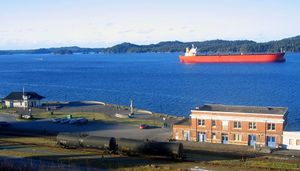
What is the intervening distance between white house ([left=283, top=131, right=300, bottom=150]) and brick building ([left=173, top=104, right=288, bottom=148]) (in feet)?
2.06

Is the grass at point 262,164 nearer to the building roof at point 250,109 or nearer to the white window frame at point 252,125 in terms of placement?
the white window frame at point 252,125

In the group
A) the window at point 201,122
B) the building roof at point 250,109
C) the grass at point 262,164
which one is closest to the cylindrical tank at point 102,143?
the grass at point 262,164

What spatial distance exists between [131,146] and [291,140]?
20.8m

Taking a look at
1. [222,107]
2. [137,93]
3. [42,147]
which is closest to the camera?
[42,147]

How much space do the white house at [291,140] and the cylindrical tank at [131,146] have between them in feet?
63.0

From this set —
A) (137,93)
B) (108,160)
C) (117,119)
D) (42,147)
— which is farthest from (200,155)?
(137,93)

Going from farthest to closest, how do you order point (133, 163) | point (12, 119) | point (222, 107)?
point (12, 119) → point (222, 107) → point (133, 163)

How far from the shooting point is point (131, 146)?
152 feet

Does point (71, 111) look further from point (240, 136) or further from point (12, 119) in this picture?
point (240, 136)

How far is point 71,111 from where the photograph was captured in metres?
89.0

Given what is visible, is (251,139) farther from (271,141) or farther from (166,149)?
(166,149)

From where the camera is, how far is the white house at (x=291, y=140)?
53812 millimetres

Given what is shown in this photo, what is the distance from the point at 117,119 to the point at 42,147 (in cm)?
2661

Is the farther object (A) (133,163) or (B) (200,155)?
(B) (200,155)
